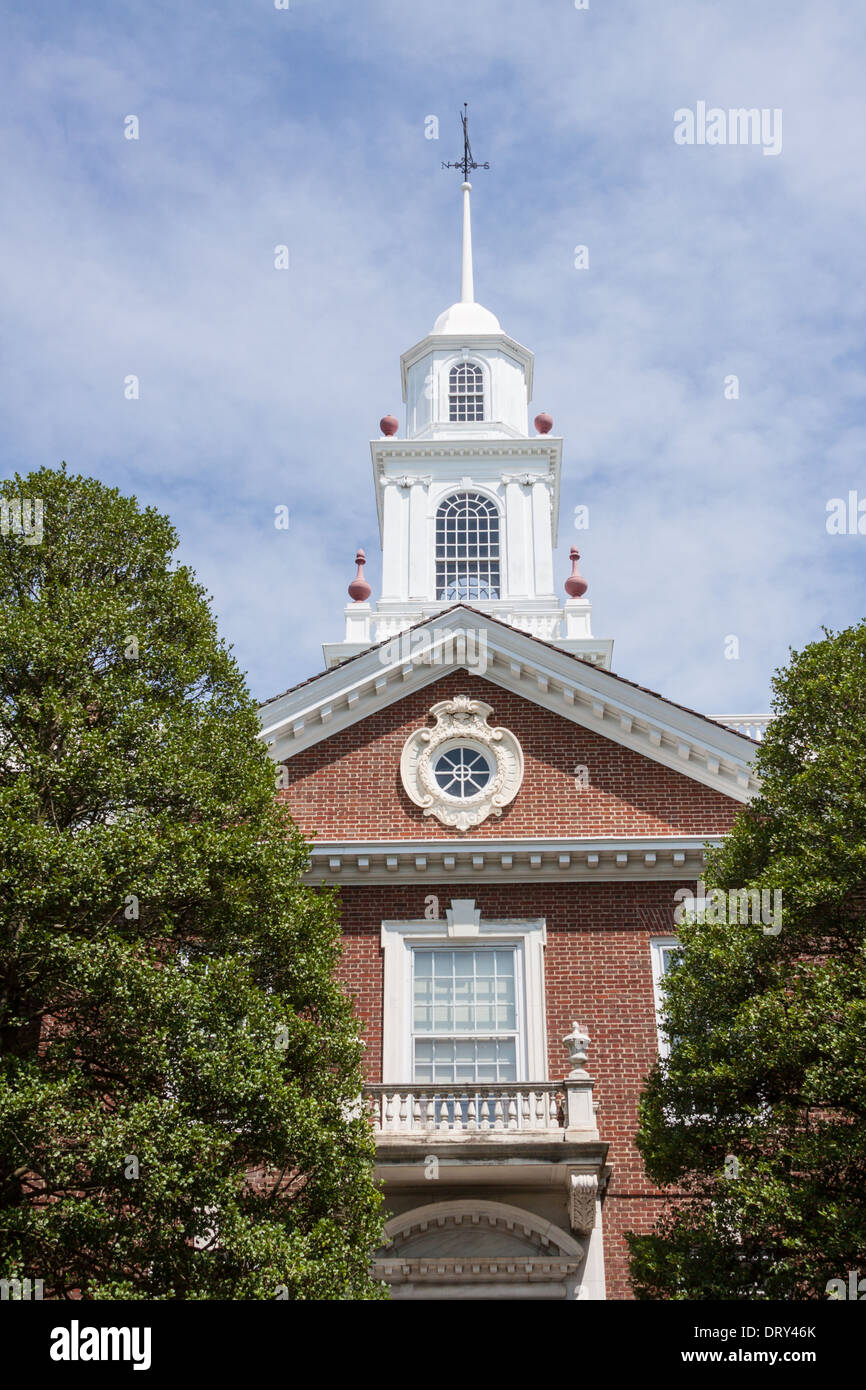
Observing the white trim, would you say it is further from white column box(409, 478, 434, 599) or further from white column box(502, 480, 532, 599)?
white column box(409, 478, 434, 599)

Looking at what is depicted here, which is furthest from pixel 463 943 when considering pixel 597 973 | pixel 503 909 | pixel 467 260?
pixel 467 260

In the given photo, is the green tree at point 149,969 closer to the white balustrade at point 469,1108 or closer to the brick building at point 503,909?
the white balustrade at point 469,1108

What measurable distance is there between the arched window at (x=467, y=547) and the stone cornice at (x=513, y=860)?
45.3ft

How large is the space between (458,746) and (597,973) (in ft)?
13.7

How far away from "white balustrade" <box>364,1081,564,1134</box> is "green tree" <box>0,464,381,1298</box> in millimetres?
3643

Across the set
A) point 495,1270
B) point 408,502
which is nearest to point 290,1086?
point 495,1270

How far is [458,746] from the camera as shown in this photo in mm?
22469

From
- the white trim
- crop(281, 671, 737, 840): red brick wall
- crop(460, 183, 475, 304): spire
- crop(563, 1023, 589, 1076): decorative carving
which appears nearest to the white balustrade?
crop(563, 1023, 589, 1076): decorative carving

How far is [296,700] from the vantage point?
22.4m

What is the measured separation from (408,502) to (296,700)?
1383 centimetres

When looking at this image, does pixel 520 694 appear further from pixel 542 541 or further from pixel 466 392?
pixel 466 392

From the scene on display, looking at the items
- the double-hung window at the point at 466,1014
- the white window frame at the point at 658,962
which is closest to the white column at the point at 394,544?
the double-hung window at the point at 466,1014

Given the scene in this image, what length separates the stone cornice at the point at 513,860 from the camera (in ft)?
69.1
